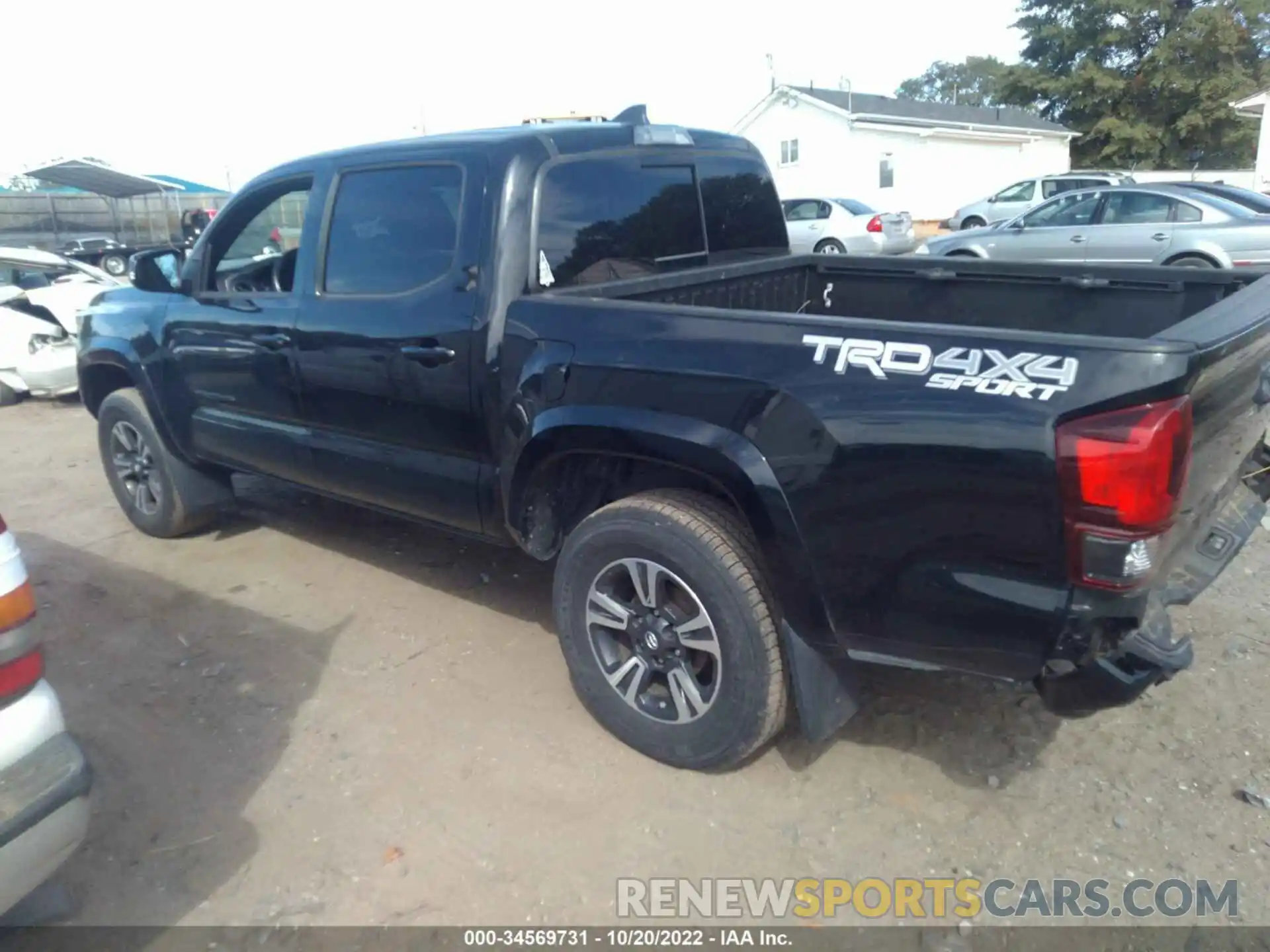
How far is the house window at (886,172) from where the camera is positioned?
33.2m

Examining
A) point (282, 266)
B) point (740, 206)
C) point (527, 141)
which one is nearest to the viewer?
point (527, 141)

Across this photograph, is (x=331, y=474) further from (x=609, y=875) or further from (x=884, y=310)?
(x=884, y=310)

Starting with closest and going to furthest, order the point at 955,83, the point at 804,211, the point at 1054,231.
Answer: the point at 1054,231
the point at 804,211
the point at 955,83

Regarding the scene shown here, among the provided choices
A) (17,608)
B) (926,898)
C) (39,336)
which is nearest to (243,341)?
(17,608)

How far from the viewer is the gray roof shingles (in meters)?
33.6

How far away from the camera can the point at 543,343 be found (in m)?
3.31

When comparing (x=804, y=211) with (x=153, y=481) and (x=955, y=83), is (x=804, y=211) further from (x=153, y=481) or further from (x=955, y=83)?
(x=955, y=83)

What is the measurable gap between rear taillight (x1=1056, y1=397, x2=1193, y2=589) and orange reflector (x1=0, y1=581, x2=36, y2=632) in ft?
8.03

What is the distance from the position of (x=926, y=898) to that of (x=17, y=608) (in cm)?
247

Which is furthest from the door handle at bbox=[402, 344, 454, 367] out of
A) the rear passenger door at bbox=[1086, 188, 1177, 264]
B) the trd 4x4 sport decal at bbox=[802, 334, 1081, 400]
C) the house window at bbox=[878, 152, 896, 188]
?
the house window at bbox=[878, 152, 896, 188]

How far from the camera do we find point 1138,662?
2566 mm

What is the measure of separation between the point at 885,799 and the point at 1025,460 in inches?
53.6

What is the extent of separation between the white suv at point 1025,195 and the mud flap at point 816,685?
793 inches

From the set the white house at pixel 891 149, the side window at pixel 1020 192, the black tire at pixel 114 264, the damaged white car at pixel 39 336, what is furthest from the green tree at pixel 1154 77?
the damaged white car at pixel 39 336
